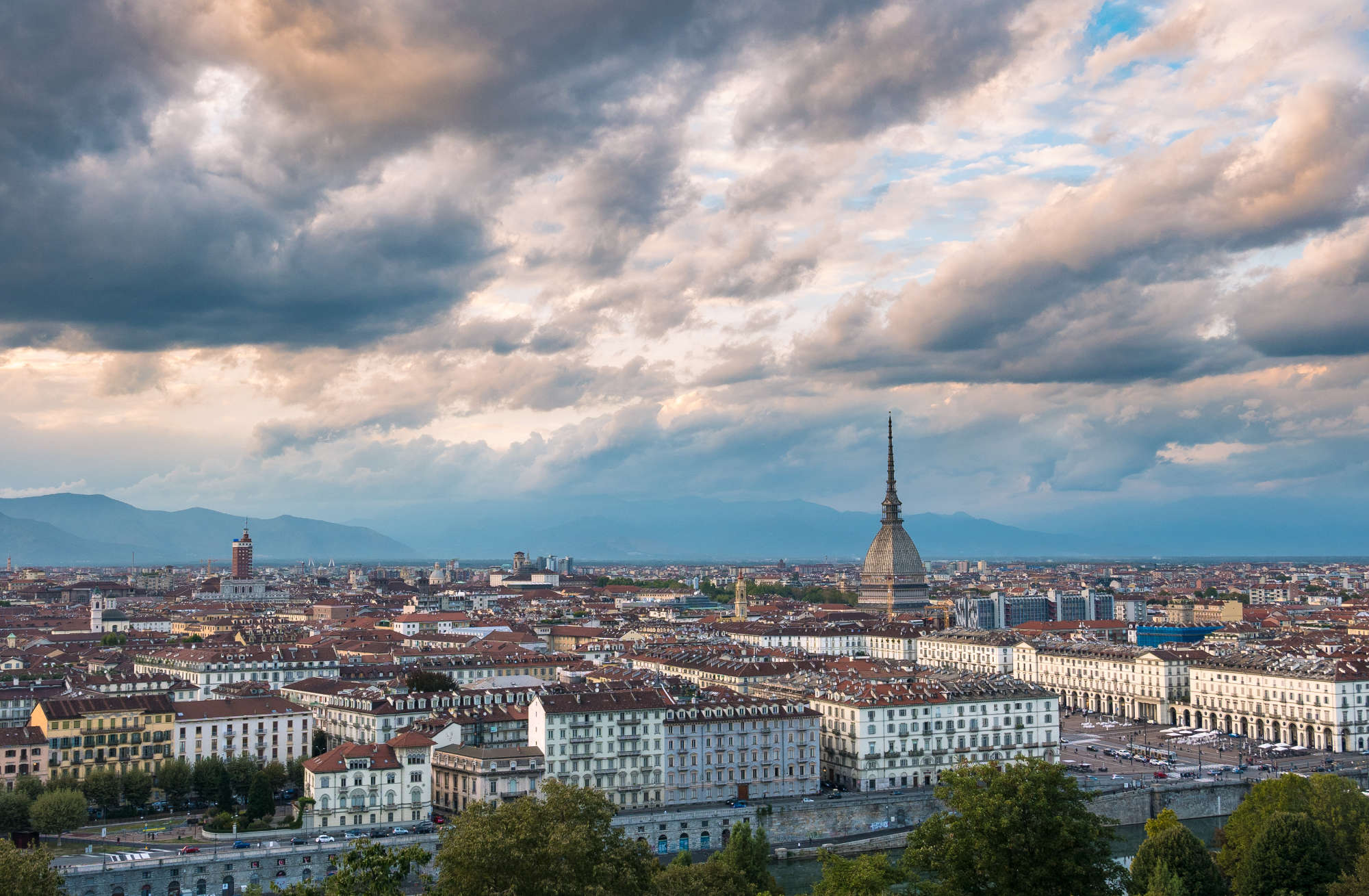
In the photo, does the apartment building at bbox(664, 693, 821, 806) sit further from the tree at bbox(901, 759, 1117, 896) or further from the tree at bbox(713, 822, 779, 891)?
the tree at bbox(901, 759, 1117, 896)

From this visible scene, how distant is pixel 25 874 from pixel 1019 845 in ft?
97.0

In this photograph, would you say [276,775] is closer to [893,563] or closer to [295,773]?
[295,773]

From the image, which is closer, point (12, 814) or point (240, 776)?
point (12, 814)

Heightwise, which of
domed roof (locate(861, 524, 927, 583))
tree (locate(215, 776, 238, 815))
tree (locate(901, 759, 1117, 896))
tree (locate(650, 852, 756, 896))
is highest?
domed roof (locate(861, 524, 927, 583))

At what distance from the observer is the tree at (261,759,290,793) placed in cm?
7651

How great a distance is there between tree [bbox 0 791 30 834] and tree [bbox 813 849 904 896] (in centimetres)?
3877

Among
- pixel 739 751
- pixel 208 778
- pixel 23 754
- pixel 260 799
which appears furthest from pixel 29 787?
pixel 739 751

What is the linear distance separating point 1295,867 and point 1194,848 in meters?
3.71

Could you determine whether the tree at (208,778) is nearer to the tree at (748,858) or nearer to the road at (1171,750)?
the tree at (748,858)

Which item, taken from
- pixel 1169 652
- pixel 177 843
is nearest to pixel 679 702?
pixel 177 843

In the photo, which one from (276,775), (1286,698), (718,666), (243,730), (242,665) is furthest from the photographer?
(242,665)

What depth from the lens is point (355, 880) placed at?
130ft

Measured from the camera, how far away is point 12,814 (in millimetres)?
66062

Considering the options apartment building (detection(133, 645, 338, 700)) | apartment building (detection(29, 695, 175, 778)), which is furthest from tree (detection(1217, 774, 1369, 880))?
apartment building (detection(133, 645, 338, 700))
